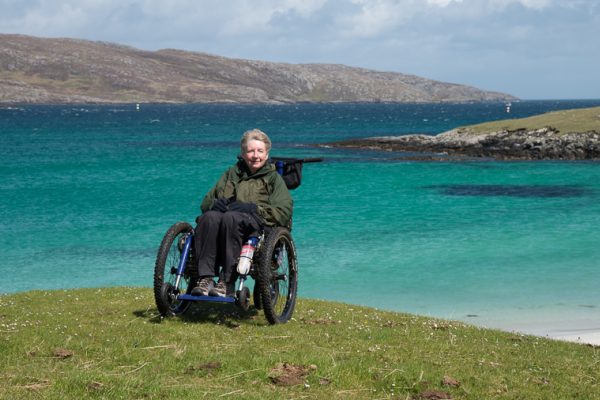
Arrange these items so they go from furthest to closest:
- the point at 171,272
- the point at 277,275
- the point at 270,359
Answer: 1. the point at 277,275
2. the point at 171,272
3. the point at 270,359

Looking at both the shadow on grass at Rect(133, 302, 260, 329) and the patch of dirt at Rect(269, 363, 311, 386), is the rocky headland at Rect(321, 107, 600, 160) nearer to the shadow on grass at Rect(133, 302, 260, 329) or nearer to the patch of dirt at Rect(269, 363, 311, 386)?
the shadow on grass at Rect(133, 302, 260, 329)

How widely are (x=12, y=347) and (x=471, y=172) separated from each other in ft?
183

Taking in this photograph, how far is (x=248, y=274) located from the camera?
1143cm

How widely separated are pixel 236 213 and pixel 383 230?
88.3 ft

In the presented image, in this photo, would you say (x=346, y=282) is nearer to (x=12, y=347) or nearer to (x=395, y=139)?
(x=12, y=347)

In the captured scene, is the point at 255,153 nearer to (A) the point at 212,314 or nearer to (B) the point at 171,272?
(B) the point at 171,272

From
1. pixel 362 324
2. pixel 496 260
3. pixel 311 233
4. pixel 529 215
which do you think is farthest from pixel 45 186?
→ pixel 362 324

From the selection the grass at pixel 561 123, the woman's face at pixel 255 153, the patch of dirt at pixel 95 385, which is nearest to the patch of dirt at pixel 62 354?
the patch of dirt at pixel 95 385

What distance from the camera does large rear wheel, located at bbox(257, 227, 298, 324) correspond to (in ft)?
37.1

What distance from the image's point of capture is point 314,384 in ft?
27.3

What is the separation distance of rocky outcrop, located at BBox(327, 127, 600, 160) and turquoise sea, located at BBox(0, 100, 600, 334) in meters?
4.31

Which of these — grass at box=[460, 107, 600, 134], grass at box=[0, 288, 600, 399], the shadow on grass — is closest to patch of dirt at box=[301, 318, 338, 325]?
grass at box=[0, 288, 600, 399]

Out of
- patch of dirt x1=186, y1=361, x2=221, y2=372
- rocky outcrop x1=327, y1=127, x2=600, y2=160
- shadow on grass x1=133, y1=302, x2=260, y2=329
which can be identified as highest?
patch of dirt x1=186, y1=361, x2=221, y2=372

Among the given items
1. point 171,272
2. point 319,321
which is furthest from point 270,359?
point 319,321
